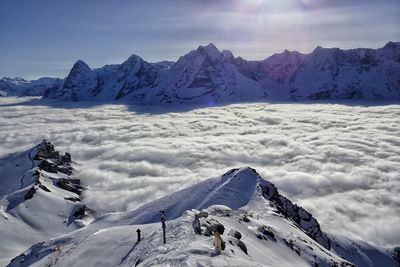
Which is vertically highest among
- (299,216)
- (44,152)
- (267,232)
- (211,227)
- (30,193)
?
(211,227)

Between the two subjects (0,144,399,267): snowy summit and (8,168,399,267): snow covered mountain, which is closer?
(8,168,399,267): snow covered mountain

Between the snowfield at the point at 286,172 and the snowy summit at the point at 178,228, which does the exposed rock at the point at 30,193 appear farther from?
the snowfield at the point at 286,172

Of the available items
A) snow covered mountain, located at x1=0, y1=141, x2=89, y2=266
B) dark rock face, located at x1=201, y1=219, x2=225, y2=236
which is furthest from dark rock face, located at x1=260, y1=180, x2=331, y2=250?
snow covered mountain, located at x1=0, y1=141, x2=89, y2=266

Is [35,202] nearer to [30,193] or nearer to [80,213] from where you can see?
[30,193]

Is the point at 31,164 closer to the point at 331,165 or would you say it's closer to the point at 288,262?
the point at 288,262

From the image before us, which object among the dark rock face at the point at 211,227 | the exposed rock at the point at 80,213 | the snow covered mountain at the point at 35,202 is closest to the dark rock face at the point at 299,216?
the dark rock face at the point at 211,227

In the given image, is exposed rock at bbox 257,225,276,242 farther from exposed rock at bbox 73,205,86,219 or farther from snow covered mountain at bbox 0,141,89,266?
exposed rock at bbox 73,205,86,219

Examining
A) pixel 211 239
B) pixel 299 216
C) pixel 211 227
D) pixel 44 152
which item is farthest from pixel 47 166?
pixel 211 239
